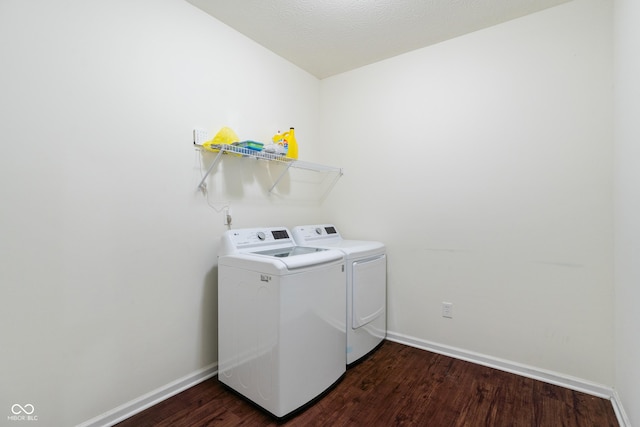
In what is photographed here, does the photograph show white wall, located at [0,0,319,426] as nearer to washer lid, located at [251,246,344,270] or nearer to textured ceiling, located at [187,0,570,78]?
textured ceiling, located at [187,0,570,78]

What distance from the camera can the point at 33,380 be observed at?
129 cm

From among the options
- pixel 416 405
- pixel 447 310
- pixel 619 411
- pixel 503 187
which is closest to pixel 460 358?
pixel 447 310

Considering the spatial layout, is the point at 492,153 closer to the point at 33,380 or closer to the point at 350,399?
the point at 350,399

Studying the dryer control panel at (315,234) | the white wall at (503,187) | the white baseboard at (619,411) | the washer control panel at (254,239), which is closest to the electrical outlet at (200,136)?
the washer control panel at (254,239)

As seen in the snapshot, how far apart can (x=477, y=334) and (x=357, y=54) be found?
2.42 metres

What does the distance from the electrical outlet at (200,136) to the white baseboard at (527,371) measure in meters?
2.14

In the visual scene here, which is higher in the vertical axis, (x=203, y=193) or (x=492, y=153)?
(x=492, y=153)

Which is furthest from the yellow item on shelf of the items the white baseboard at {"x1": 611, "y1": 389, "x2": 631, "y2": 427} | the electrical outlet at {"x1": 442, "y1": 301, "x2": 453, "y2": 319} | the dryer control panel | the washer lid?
the white baseboard at {"x1": 611, "y1": 389, "x2": 631, "y2": 427}

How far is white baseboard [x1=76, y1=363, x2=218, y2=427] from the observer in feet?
4.86

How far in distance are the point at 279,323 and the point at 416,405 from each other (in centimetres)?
94

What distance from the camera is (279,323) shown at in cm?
152

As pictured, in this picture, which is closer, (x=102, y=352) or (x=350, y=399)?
(x=102, y=352)

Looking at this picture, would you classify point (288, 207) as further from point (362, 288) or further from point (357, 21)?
point (357, 21)

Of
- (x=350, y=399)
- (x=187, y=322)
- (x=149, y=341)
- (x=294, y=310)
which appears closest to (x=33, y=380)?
(x=149, y=341)
